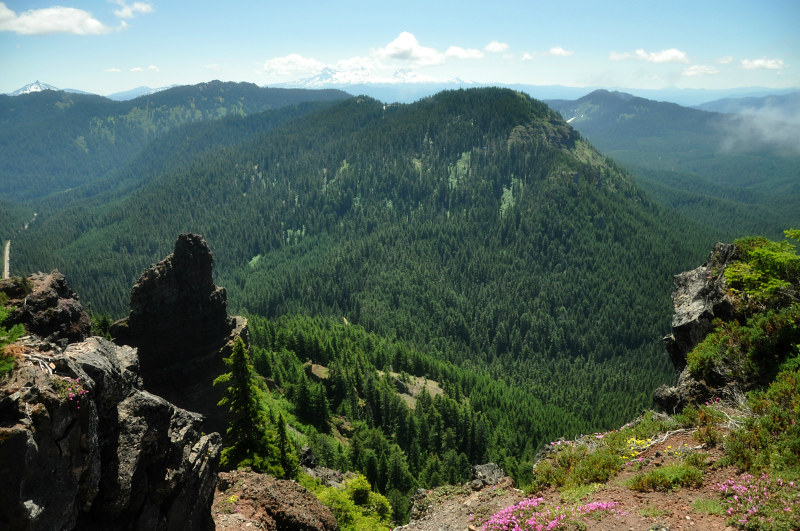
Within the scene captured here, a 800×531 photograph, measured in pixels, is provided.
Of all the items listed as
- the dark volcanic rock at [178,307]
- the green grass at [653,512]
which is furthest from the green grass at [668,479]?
the dark volcanic rock at [178,307]

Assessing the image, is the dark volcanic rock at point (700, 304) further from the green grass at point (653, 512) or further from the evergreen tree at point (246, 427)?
the evergreen tree at point (246, 427)

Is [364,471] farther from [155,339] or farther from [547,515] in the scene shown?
[547,515]

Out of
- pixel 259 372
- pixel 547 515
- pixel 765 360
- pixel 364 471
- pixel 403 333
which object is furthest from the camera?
pixel 403 333

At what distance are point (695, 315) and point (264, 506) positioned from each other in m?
32.1

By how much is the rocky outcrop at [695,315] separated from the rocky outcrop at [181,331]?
45200 mm

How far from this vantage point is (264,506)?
25.1 m

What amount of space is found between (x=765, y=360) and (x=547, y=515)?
15.2 m

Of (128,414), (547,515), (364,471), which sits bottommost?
(364,471)

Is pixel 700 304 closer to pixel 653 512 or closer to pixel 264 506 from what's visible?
pixel 653 512

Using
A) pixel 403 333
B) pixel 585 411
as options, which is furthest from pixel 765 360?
pixel 403 333

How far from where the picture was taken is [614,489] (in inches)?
726

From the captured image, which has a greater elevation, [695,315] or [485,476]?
[695,315]

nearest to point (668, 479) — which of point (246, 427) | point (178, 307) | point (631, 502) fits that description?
point (631, 502)

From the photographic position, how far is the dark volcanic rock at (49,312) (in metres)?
24.7
